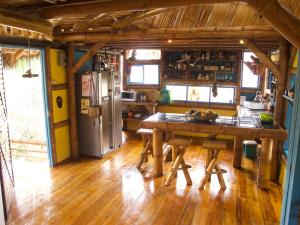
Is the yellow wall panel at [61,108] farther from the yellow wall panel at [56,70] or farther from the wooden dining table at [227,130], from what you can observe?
the wooden dining table at [227,130]

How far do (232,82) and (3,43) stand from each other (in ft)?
16.5

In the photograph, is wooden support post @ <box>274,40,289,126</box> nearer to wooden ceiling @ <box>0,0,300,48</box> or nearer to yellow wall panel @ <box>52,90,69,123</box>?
wooden ceiling @ <box>0,0,300,48</box>

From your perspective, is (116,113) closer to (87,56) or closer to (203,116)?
(87,56)

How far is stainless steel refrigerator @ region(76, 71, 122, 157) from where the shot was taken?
15.6 ft

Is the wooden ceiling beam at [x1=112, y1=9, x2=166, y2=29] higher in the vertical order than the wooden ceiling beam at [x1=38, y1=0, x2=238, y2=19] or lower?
higher

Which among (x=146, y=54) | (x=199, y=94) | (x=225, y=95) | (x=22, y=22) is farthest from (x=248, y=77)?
(x=22, y=22)

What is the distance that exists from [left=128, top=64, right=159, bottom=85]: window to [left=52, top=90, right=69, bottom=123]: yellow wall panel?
8.92ft

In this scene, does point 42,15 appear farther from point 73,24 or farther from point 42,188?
point 42,188

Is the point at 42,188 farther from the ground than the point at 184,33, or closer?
closer

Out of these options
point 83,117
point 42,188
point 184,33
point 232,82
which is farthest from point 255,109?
point 42,188

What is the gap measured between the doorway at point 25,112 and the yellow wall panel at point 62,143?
196mm

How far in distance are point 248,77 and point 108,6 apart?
475 cm

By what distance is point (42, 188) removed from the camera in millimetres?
3746

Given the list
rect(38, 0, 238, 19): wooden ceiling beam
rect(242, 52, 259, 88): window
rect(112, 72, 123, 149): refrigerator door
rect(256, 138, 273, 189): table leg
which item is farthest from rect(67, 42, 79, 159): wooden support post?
rect(242, 52, 259, 88): window
